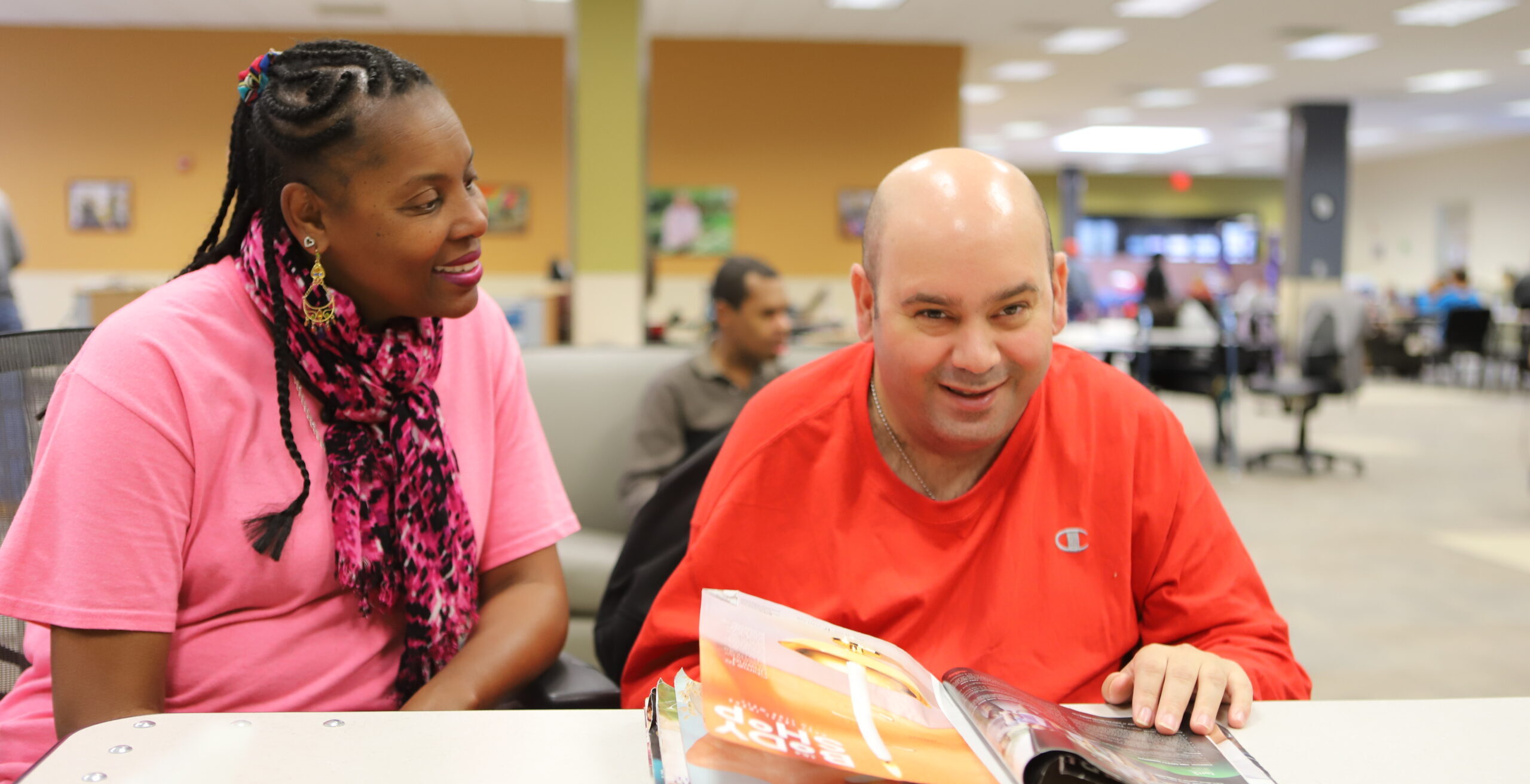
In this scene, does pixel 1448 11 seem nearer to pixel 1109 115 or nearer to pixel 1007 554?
pixel 1109 115

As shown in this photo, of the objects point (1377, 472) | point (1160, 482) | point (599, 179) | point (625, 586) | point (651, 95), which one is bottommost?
point (1377, 472)

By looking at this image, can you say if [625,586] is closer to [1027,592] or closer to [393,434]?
[393,434]

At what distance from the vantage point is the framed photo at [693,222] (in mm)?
10086

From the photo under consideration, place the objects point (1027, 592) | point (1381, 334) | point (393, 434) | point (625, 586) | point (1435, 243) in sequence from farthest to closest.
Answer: point (1435, 243)
point (1381, 334)
point (625, 586)
point (393, 434)
point (1027, 592)

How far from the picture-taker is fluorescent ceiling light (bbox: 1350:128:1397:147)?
15047 millimetres

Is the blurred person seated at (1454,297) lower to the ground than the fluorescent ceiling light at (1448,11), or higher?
lower

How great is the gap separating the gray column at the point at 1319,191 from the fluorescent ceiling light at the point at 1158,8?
5264mm

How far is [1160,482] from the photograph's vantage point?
3.92ft

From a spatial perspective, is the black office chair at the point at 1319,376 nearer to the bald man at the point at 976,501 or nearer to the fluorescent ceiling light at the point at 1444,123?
the bald man at the point at 976,501

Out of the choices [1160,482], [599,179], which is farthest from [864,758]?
[599,179]

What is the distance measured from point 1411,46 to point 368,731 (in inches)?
449

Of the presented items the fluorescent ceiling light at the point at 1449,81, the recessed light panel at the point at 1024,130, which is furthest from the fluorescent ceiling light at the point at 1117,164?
the fluorescent ceiling light at the point at 1449,81

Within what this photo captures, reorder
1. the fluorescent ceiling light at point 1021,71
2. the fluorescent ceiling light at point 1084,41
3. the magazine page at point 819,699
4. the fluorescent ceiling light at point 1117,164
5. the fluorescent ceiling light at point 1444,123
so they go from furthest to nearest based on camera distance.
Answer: the fluorescent ceiling light at point 1117,164 → the fluorescent ceiling light at point 1444,123 → the fluorescent ceiling light at point 1021,71 → the fluorescent ceiling light at point 1084,41 → the magazine page at point 819,699

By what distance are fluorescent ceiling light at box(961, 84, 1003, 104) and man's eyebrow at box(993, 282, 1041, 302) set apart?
35.6 feet
